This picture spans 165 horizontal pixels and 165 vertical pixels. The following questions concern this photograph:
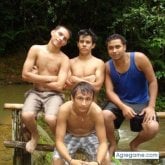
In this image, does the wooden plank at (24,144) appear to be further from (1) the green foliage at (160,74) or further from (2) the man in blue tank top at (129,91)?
(1) the green foliage at (160,74)

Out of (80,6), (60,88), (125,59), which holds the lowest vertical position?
(60,88)

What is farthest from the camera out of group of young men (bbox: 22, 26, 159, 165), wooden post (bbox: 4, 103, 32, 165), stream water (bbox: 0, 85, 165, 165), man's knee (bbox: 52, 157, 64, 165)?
stream water (bbox: 0, 85, 165, 165)

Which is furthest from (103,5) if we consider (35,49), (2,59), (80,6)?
(35,49)

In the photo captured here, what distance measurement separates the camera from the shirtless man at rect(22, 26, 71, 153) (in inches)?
168

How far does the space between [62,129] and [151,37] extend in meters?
7.14

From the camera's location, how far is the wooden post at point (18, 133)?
466 centimetres

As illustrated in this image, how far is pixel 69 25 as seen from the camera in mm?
12719

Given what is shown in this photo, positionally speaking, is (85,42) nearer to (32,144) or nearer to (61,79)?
(61,79)

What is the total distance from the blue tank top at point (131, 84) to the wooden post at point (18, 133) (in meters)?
1.03

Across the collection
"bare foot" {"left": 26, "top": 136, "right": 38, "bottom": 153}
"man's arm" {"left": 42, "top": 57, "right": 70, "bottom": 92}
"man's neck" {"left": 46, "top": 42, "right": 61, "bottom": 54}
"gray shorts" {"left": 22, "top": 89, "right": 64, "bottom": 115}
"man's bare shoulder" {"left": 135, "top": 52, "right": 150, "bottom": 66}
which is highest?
"man's neck" {"left": 46, "top": 42, "right": 61, "bottom": 54}

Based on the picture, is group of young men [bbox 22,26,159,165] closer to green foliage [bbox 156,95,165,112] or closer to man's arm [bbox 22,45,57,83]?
man's arm [bbox 22,45,57,83]

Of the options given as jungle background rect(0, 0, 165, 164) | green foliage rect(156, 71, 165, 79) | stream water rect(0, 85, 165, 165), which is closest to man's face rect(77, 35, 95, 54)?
stream water rect(0, 85, 165, 165)

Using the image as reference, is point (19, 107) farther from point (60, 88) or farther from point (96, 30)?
point (96, 30)

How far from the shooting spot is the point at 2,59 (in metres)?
12.0
